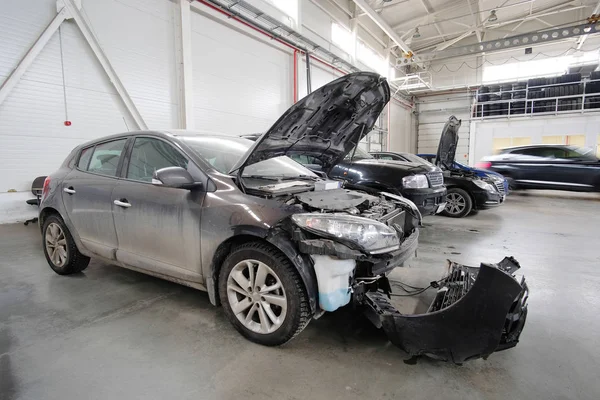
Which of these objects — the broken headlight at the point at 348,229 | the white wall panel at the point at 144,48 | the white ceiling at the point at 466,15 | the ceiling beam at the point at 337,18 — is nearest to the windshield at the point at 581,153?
the white ceiling at the point at 466,15

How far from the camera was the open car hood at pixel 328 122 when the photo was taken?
2074 mm

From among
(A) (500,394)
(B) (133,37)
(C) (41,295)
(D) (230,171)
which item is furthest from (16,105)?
(A) (500,394)

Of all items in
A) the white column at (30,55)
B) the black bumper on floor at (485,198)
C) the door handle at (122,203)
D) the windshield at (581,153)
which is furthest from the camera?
the windshield at (581,153)

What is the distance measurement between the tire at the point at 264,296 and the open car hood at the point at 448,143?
216 inches

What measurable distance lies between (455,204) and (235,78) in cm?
590

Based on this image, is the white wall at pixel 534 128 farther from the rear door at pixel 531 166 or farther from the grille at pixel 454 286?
the grille at pixel 454 286

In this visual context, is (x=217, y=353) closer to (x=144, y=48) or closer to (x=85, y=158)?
(x=85, y=158)

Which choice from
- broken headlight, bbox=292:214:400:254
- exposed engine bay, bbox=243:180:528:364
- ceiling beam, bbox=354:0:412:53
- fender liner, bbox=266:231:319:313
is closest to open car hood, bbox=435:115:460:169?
exposed engine bay, bbox=243:180:528:364

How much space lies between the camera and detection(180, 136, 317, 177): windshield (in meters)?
2.26

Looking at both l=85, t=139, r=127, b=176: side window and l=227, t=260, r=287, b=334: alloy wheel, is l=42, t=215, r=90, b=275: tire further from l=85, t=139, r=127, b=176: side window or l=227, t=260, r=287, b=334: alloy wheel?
l=227, t=260, r=287, b=334: alloy wheel

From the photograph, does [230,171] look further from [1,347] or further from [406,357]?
[1,347]

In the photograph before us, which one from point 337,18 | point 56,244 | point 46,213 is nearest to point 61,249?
point 56,244

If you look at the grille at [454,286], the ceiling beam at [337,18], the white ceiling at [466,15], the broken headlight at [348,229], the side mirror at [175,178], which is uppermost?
the white ceiling at [466,15]

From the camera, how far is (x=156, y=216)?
7.26 feet
